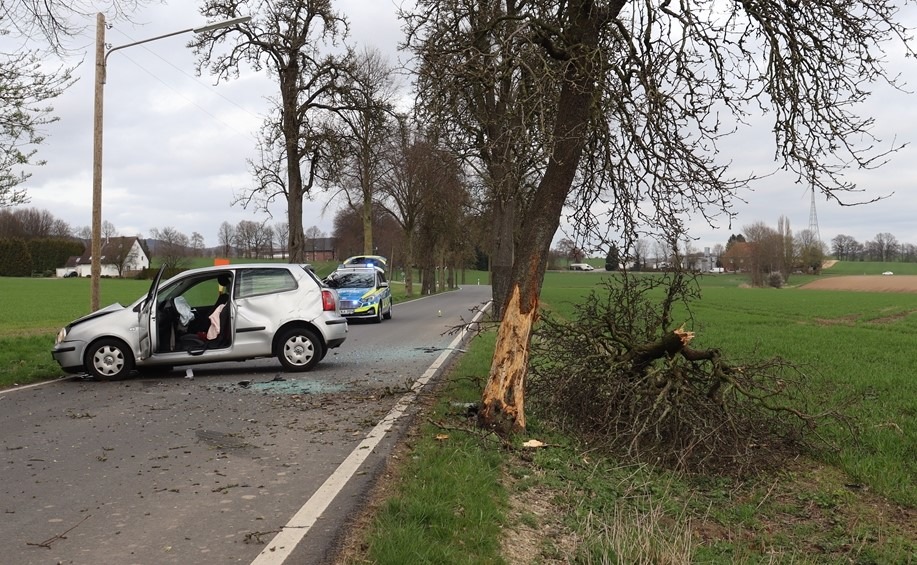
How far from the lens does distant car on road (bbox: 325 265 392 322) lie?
71.4 ft

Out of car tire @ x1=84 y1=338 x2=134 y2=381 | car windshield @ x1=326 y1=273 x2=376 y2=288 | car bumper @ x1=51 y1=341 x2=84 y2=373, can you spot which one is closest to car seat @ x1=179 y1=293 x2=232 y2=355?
car tire @ x1=84 y1=338 x2=134 y2=381

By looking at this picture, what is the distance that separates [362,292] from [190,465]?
1648cm

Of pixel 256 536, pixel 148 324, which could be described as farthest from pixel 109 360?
pixel 256 536

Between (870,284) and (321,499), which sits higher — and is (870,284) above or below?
below

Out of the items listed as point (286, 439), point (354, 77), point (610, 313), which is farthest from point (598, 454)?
point (354, 77)

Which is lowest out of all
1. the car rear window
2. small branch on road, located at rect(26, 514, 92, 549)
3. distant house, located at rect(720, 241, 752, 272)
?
small branch on road, located at rect(26, 514, 92, 549)

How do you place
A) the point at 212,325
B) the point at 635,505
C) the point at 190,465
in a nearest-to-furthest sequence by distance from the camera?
the point at 635,505 → the point at 190,465 → the point at 212,325

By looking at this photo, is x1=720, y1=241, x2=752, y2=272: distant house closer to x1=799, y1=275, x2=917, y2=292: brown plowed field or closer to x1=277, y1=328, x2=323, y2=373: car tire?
x1=799, y1=275, x2=917, y2=292: brown plowed field

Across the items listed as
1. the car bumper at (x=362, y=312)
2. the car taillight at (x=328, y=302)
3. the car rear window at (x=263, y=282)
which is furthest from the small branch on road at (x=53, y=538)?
the car bumper at (x=362, y=312)

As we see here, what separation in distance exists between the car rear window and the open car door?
1.25m

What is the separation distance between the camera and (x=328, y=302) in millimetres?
11352

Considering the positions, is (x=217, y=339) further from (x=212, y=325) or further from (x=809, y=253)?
(x=809, y=253)

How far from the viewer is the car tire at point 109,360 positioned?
997 centimetres

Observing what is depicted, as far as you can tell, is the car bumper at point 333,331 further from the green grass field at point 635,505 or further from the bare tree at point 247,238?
the bare tree at point 247,238
